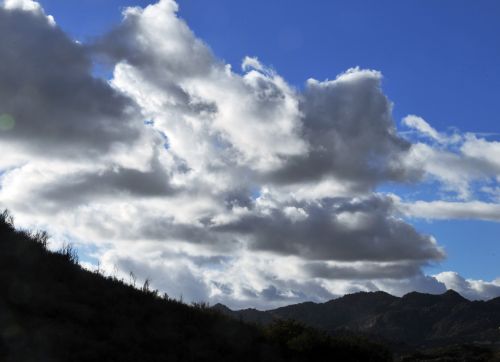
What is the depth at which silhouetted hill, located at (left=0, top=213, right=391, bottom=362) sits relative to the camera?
1819 cm

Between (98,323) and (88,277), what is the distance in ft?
15.1

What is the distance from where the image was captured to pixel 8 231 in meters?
26.3

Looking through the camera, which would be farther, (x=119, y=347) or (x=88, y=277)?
(x=88, y=277)

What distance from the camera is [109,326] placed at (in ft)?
66.6

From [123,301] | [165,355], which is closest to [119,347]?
[165,355]

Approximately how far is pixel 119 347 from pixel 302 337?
752 cm

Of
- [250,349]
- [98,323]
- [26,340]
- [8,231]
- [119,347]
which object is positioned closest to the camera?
[26,340]

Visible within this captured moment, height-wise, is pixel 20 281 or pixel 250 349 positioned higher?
pixel 20 281

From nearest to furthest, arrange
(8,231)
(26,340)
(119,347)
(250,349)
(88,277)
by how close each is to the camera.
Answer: (26,340), (119,347), (250,349), (88,277), (8,231)

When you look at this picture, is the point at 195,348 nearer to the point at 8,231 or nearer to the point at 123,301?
the point at 123,301

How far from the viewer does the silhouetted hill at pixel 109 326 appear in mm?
18188

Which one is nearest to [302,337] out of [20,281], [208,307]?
[208,307]

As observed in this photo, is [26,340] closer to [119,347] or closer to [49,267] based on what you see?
[119,347]

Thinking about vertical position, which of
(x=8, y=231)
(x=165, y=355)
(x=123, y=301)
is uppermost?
(x=8, y=231)
